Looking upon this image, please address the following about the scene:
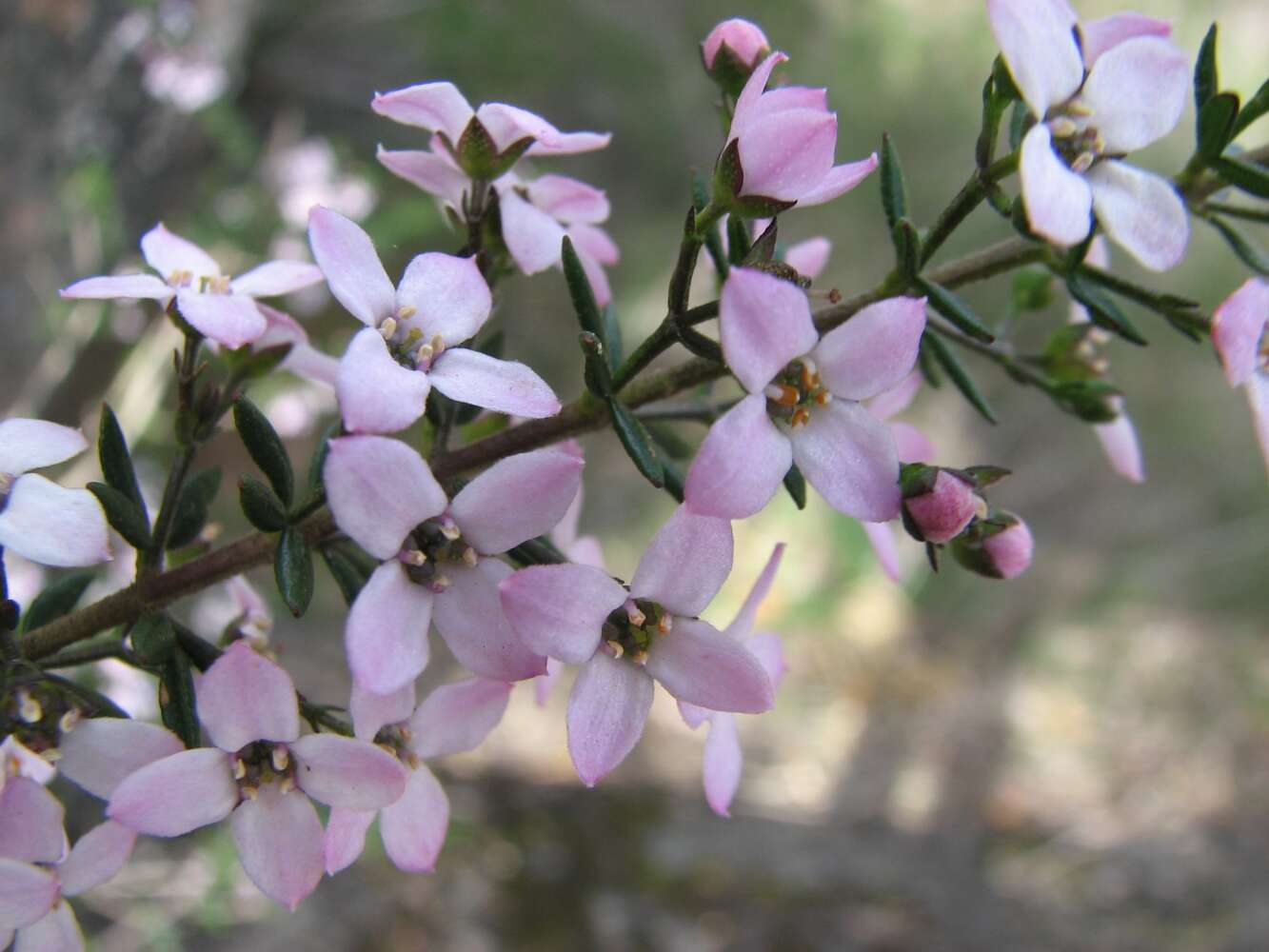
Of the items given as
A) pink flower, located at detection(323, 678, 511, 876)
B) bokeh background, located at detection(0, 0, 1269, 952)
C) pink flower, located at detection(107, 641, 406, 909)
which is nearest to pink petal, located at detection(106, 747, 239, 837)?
pink flower, located at detection(107, 641, 406, 909)

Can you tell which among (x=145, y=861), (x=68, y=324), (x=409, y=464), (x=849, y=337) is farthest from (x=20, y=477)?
(x=145, y=861)

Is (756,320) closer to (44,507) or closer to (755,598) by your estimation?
(755,598)

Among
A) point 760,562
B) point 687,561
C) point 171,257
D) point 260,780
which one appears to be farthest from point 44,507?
point 760,562

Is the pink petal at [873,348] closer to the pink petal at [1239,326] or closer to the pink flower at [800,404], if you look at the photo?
the pink flower at [800,404]

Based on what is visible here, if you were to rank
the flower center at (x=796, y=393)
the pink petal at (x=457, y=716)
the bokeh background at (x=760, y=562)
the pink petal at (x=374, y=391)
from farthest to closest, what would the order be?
the bokeh background at (x=760, y=562) → the pink petal at (x=457, y=716) → the flower center at (x=796, y=393) → the pink petal at (x=374, y=391)

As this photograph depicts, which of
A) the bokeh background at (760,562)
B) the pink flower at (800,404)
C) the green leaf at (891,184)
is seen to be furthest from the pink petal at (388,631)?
the bokeh background at (760,562)

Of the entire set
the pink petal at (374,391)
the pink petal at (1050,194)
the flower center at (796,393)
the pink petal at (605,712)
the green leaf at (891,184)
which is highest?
the pink petal at (1050,194)
